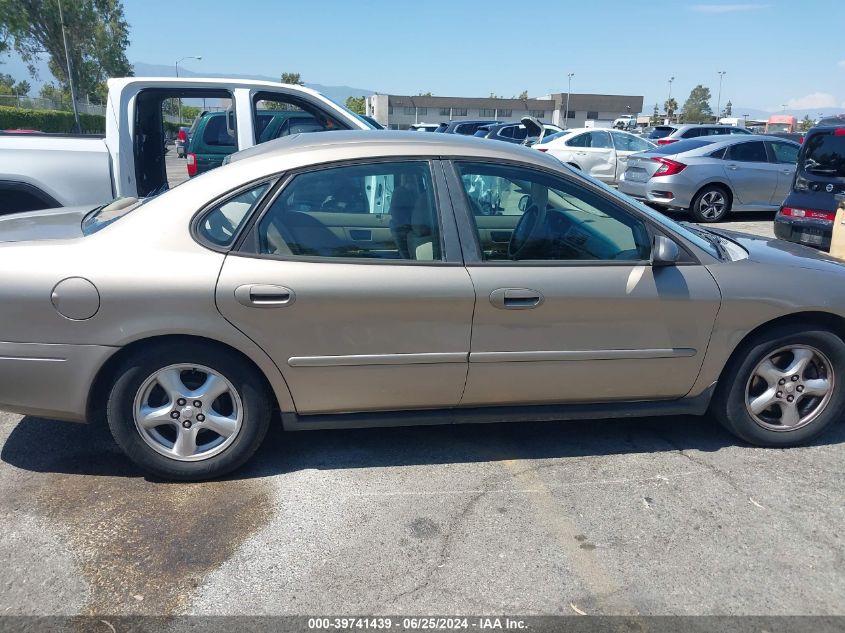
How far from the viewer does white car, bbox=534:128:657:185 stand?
1570 centimetres

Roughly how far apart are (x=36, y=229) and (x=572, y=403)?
2.90 meters

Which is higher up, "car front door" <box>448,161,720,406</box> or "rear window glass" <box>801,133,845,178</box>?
"rear window glass" <box>801,133,845,178</box>

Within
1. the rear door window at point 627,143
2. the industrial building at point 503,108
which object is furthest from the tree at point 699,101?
the rear door window at point 627,143

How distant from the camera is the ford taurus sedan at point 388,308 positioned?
3.00m

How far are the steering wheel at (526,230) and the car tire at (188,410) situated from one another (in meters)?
1.40

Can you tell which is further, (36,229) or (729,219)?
(729,219)

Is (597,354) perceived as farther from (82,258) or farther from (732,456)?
(82,258)

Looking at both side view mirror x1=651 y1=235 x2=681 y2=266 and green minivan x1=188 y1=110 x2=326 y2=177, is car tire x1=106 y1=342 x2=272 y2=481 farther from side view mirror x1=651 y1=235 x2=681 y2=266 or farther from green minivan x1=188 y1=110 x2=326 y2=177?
green minivan x1=188 y1=110 x2=326 y2=177

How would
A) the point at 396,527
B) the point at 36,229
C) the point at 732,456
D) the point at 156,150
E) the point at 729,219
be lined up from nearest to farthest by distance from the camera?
1. the point at 396,527
2. the point at 36,229
3. the point at 732,456
4. the point at 156,150
5. the point at 729,219

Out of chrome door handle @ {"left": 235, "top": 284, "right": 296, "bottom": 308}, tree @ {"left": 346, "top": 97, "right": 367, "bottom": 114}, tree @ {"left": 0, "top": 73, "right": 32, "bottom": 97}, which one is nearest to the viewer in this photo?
chrome door handle @ {"left": 235, "top": 284, "right": 296, "bottom": 308}

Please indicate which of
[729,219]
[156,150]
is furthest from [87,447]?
[729,219]

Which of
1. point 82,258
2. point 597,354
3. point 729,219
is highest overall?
point 82,258

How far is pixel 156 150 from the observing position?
688cm

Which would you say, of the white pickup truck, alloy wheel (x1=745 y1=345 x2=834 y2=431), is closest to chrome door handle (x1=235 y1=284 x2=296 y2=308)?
alloy wheel (x1=745 y1=345 x2=834 y2=431)
